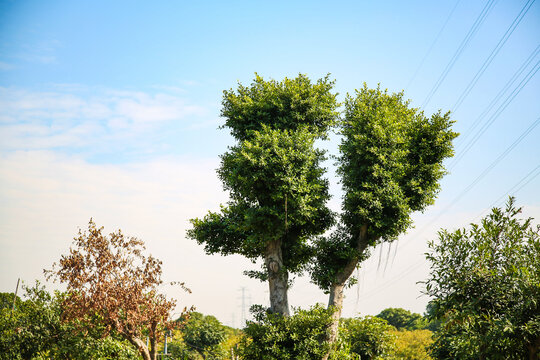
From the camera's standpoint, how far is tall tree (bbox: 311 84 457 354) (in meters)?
21.2

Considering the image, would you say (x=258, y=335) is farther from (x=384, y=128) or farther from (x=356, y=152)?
(x=384, y=128)

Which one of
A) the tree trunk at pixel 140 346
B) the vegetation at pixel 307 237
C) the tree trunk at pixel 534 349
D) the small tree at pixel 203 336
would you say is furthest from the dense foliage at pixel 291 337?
the small tree at pixel 203 336

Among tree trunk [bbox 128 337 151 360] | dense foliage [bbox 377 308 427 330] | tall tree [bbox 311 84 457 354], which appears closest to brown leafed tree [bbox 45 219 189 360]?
tree trunk [bbox 128 337 151 360]

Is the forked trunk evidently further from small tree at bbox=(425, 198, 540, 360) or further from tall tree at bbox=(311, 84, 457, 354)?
small tree at bbox=(425, 198, 540, 360)

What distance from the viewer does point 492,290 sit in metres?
14.7

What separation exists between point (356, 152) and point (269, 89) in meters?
6.39

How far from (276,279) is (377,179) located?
7.64 meters

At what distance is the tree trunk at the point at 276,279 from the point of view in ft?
73.6

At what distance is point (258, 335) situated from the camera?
21.1m

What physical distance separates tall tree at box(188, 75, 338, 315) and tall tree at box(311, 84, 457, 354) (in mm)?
1395

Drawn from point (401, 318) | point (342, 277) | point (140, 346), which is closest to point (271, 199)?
point (342, 277)

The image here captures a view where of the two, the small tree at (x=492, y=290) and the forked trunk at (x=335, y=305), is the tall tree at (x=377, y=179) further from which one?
the small tree at (x=492, y=290)

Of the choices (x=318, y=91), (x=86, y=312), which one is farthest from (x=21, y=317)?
(x=318, y=91)

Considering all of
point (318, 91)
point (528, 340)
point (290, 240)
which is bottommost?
point (528, 340)
